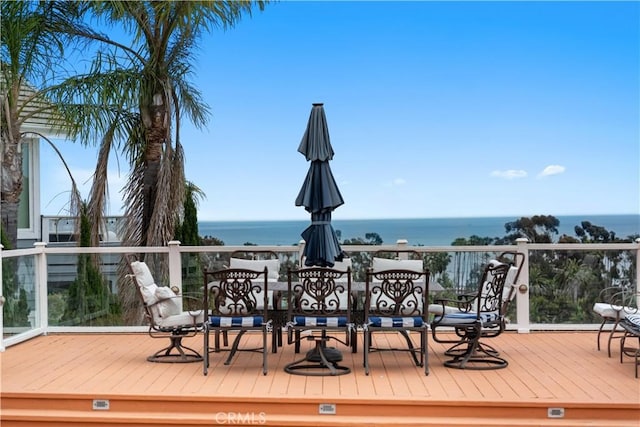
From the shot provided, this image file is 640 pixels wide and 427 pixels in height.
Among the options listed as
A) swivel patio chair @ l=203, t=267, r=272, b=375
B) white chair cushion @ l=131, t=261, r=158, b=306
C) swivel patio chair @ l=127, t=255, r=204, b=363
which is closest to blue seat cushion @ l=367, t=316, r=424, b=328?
swivel patio chair @ l=203, t=267, r=272, b=375

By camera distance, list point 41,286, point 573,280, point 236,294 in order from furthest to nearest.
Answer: point 41,286, point 573,280, point 236,294

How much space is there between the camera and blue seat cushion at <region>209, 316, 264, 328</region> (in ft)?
21.2

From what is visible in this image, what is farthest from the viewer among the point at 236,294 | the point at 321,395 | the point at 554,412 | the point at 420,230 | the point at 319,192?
the point at 420,230

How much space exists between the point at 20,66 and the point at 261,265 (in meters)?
5.42

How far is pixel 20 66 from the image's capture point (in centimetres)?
1108

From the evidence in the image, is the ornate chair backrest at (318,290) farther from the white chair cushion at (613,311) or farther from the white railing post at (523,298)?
the white railing post at (523,298)

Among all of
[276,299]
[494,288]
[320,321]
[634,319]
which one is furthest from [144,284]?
[634,319]

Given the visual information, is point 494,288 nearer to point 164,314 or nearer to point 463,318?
point 463,318

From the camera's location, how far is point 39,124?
41.9 feet

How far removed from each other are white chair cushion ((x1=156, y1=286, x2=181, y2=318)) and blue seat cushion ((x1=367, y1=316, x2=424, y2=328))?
1957mm

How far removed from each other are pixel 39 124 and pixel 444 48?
67.8ft

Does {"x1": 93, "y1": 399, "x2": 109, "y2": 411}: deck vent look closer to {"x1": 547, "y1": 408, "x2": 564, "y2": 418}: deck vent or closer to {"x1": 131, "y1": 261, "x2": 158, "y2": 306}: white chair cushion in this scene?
{"x1": 131, "y1": 261, "x2": 158, "y2": 306}: white chair cushion

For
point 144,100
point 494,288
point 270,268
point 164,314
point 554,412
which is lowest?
point 554,412

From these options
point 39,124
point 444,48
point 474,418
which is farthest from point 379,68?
point 474,418
